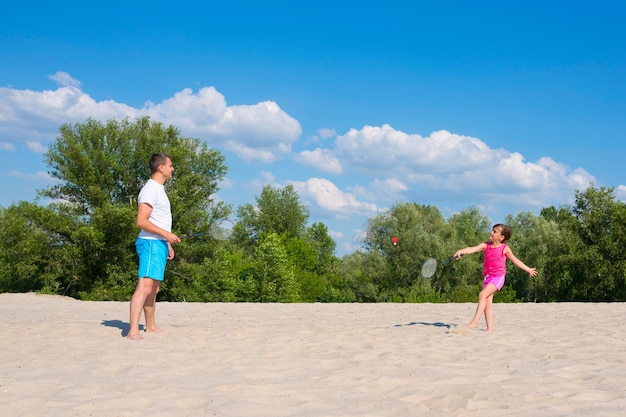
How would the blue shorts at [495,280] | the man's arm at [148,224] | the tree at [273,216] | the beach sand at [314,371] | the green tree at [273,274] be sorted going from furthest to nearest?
the tree at [273,216], the green tree at [273,274], the blue shorts at [495,280], the man's arm at [148,224], the beach sand at [314,371]

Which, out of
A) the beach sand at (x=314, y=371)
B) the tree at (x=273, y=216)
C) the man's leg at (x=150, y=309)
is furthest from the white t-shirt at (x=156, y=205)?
the tree at (x=273, y=216)

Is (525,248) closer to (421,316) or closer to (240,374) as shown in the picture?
Answer: (421,316)

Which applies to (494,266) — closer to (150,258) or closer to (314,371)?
(314,371)

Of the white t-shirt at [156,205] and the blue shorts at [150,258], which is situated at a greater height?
the white t-shirt at [156,205]

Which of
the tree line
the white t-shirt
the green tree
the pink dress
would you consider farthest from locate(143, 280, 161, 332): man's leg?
the green tree

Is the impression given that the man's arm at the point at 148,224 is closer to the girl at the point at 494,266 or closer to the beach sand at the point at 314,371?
the beach sand at the point at 314,371

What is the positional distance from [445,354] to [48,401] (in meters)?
4.31

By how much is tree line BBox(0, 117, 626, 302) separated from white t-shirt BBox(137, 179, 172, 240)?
22913mm

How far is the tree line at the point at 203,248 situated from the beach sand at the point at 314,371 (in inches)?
845

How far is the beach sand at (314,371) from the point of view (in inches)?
176

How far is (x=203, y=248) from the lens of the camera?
35125 millimetres

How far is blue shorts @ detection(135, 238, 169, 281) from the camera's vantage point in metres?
7.49

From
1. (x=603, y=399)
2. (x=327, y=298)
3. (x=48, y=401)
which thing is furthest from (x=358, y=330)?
(x=327, y=298)

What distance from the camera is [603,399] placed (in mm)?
4660
